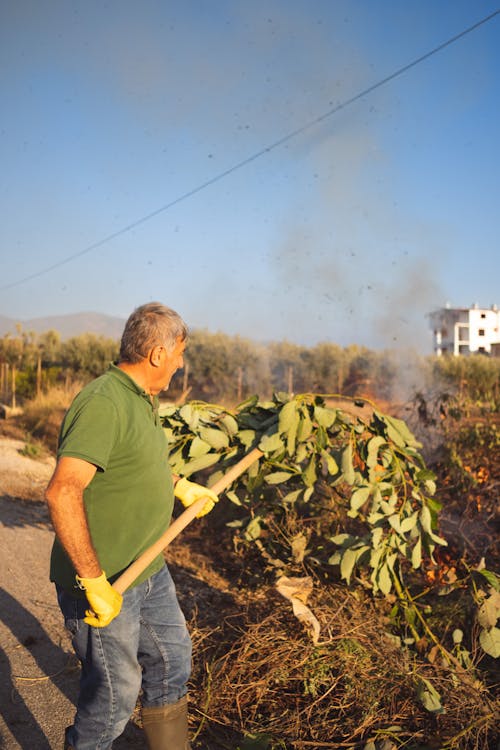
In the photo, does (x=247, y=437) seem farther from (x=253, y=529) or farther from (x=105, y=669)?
(x=105, y=669)

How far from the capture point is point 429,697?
2.42 meters

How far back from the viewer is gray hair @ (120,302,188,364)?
210 centimetres

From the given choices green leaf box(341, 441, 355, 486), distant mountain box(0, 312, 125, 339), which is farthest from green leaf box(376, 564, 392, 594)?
distant mountain box(0, 312, 125, 339)

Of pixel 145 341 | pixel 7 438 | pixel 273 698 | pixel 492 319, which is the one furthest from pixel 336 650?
pixel 492 319

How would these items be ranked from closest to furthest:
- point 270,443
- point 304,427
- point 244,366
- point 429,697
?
point 429,697, point 270,443, point 304,427, point 244,366

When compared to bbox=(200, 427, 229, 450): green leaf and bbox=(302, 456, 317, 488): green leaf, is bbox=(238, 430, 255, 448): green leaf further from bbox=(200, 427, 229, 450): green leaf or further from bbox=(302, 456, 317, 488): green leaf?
bbox=(302, 456, 317, 488): green leaf

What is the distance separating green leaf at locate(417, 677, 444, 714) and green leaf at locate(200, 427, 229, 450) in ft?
4.70

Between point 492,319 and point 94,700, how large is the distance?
3495 centimetres

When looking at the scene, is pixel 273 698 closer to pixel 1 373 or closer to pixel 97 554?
pixel 97 554

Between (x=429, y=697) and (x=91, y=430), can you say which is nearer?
(x=91, y=430)

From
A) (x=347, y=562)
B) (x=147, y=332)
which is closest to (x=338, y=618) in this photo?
(x=347, y=562)

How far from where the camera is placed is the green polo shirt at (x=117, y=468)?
1807mm

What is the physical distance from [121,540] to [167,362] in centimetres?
63

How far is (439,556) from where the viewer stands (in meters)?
4.29
